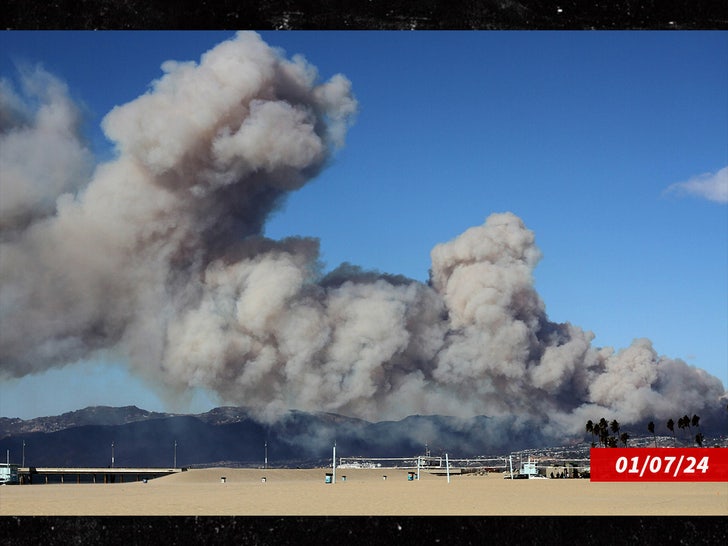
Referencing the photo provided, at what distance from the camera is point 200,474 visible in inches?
2219
